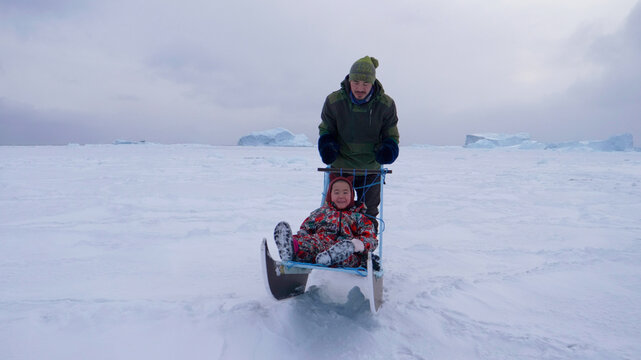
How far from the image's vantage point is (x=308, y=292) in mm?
2615

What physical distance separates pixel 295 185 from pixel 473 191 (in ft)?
13.5

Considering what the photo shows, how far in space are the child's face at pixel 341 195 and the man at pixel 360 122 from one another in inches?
9.6

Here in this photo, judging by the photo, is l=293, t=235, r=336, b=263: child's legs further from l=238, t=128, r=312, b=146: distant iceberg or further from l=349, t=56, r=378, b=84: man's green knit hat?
l=238, t=128, r=312, b=146: distant iceberg

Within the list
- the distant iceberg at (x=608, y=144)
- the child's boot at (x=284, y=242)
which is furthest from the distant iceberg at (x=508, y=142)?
the child's boot at (x=284, y=242)

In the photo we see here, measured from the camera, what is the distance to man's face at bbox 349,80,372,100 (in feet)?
8.52

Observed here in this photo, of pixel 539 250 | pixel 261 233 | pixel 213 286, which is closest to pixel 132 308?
pixel 213 286

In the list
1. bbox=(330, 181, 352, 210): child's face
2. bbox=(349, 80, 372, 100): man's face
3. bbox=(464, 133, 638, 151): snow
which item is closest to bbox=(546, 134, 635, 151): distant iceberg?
bbox=(464, 133, 638, 151): snow

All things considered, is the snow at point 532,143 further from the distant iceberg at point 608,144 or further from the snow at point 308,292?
the snow at point 308,292

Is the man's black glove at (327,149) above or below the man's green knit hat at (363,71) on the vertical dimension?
below

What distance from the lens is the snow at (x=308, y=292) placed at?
2010 millimetres

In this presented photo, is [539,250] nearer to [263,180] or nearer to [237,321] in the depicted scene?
[237,321]

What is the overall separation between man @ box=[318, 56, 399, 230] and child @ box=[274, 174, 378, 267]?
0.26m

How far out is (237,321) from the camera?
2213mm

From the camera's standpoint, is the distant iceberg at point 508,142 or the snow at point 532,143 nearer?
the snow at point 532,143
